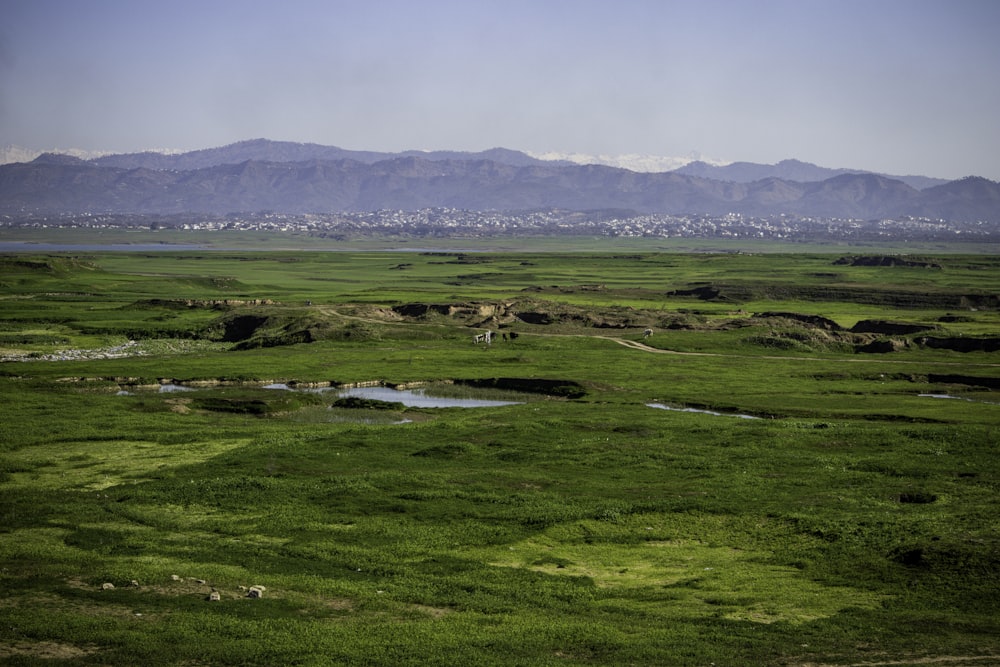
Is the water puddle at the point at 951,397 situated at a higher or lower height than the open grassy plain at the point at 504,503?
lower

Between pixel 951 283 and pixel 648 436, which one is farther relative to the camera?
pixel 951 283

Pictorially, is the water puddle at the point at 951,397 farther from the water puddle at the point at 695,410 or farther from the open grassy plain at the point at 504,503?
the water puddle at the point at 695,410

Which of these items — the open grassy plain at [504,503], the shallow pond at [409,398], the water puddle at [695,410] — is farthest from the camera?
the shallow pond at [409,398]

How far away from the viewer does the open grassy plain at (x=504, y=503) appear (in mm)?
24328

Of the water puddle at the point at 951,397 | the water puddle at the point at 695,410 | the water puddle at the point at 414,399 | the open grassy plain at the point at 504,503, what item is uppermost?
the open grassy plain at the point at 504,503

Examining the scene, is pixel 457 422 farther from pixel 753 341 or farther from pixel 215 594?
pixel 753 341

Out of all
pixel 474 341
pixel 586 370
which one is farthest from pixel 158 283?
pixel 586 370

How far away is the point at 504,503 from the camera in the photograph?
37719 millimetres

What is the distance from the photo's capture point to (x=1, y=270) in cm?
15338

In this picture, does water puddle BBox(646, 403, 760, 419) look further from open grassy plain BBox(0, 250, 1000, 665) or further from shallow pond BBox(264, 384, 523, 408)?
shallow pond BBox(264, 384, 523, 408)

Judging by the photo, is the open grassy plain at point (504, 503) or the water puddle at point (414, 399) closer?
the open grassy plain at point (504, 503)

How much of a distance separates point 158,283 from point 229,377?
287 ft

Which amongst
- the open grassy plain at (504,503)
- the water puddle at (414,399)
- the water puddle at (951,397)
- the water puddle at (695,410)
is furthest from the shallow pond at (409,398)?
the water puddle at (951,397)

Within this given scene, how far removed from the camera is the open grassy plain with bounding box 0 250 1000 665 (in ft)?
79.8
